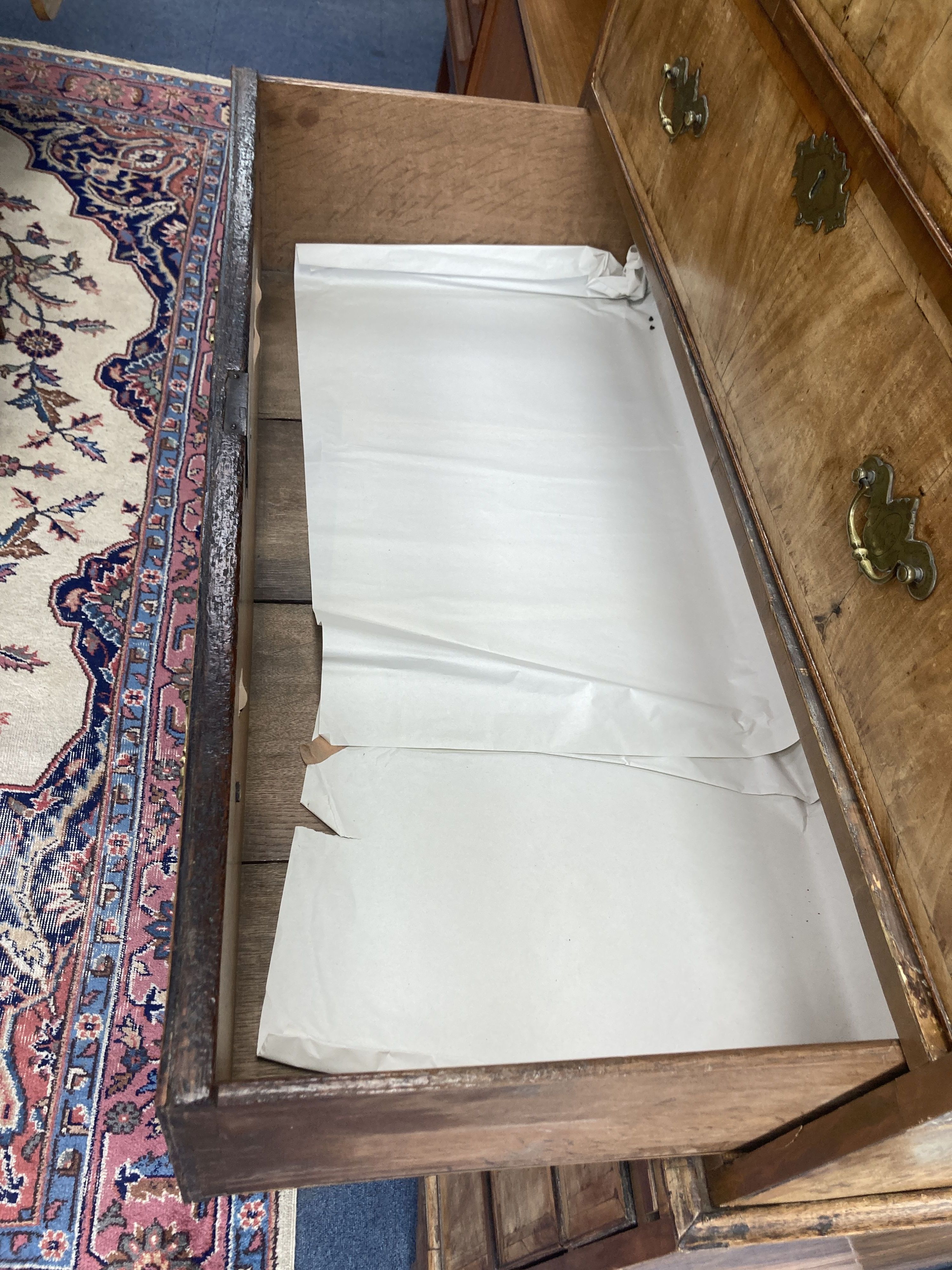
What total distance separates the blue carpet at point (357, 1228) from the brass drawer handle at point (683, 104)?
44.4 inches

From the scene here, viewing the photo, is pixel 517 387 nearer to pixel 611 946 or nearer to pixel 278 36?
pixel 611 946

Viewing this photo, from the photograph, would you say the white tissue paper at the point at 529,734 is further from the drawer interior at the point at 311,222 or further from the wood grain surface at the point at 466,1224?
the wood grain surface at the point at 466,1224

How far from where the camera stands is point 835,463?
58cm

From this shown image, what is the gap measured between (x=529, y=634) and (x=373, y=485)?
230 millimetres

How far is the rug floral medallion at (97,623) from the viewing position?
0.99m

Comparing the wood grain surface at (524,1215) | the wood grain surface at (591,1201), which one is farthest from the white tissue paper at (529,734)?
the wood grain surface at (524,1215)

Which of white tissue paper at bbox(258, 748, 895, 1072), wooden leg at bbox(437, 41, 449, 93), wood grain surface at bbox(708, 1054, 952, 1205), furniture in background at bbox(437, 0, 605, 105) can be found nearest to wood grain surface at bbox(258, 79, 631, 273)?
furniture in background at bbox(437, 0, 605, 105)

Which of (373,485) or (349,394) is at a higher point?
(349,394)

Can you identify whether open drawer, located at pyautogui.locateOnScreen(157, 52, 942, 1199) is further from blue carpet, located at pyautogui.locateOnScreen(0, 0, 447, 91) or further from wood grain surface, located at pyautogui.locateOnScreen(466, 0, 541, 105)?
blue carpet, located at pyautogui.locateOnScreen(0, 0, 447, 91)

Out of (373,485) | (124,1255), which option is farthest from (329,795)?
(124,1255)

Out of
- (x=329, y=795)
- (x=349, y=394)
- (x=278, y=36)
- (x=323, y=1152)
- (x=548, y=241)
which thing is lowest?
(x=323, y=1152)

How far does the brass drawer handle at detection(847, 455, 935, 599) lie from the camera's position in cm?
49

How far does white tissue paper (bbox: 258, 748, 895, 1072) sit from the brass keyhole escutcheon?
16.7 inches

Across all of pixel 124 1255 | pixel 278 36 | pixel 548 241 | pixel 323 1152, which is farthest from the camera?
pixel 278 36
